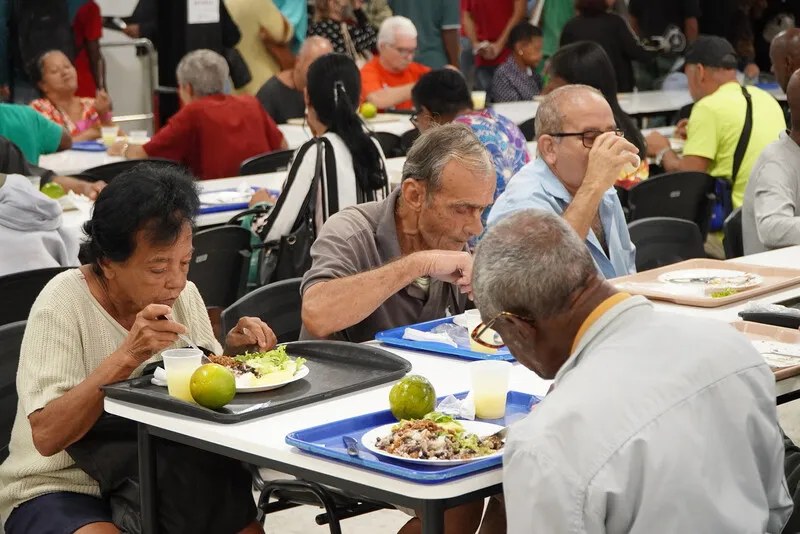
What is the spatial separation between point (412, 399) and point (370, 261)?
0.94m

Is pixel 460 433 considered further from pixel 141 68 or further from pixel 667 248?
pixel 141 68

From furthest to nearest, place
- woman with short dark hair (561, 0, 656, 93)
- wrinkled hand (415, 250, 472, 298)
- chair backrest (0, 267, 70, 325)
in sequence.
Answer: woman with short dark hair (561, 0, 656, 93), chair backrest (0, 267, 70, 325), wrinkled hand (415, 250, 472, 298)

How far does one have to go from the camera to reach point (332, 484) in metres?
2.18

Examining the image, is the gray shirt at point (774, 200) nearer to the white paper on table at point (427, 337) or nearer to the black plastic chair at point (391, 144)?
the white paper on table at point (427, 337)

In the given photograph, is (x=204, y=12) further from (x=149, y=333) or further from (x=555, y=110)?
(x=149, y=333)

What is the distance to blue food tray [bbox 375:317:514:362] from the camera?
291 centimetres

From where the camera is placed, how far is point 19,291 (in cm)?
359

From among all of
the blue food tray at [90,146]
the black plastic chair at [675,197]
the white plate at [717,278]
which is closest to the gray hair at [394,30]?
the blue food tray at [90,146]

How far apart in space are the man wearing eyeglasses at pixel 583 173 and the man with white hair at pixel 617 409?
173cm

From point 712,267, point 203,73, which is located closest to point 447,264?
point 712,267

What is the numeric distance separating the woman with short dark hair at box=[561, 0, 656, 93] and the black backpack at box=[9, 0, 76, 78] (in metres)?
3.93

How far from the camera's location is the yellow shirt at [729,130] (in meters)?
6.06

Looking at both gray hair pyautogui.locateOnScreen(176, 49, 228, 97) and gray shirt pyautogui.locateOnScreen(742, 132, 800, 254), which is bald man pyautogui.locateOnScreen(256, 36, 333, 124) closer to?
gray hair pyautogui.locateOnScreen(176, 49, 228, 97)

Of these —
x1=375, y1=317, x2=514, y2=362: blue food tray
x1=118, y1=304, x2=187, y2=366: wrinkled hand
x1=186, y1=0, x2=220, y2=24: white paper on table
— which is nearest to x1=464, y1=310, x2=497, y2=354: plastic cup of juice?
x1=375, y1=317, x2=514, y2=362: blue food tray
